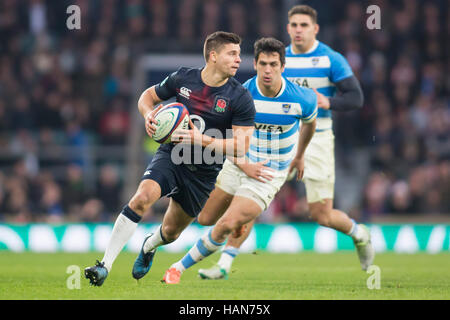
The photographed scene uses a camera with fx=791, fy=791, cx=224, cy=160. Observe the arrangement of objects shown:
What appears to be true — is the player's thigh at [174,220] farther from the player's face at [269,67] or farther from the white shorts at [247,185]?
the player's face at [269,67]

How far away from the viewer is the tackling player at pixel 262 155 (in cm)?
762

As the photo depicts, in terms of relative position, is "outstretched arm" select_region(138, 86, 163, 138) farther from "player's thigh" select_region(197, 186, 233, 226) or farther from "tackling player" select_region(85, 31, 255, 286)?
"player's thigh" select_region(197, 186, 233, 226)

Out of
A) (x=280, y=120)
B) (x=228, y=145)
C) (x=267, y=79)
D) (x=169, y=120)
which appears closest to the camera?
(x=169, y=120)

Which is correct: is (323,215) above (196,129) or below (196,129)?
below

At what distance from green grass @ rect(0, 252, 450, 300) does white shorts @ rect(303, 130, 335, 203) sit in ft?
3.10

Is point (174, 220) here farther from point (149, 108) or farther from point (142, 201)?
point (149, 108)

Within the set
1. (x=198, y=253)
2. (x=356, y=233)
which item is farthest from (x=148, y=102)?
(x=356, y=233)

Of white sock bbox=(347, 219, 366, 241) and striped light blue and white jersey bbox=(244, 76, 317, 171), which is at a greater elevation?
striped light blue and white jersey bbox=(244, 76, 317, 171)

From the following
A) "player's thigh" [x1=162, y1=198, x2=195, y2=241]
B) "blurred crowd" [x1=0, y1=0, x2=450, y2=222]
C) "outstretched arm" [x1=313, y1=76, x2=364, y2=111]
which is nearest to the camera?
"player's thigh" [x1=162, y1=198, x2=195, y2=241]

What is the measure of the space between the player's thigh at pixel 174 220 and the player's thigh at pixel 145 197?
0.60 metres

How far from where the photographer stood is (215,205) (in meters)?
8.09

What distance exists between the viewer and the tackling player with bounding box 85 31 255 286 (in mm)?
6887

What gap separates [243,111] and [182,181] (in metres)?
0.86

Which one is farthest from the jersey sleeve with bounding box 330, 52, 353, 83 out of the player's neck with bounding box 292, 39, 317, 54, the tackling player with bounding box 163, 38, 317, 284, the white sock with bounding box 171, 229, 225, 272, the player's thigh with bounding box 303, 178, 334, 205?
the white sock with bounding box 171, 229, 225, 272
